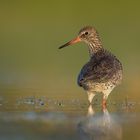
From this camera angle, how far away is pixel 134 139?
1028cm

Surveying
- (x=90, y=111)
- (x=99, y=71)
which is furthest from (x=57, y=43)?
(x=90, y=111)

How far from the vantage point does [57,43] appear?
22.5m

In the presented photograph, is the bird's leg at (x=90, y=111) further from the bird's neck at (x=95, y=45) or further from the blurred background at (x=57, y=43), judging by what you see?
the bird's neck at (x=95, y=45)

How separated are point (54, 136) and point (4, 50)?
35.8 ft

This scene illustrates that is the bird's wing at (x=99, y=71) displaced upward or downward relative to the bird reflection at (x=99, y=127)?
upward

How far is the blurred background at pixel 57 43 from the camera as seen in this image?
1595cm

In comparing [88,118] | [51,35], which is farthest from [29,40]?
[88,118]

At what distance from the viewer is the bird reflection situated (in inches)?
414

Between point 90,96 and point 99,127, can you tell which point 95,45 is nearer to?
point 90,96

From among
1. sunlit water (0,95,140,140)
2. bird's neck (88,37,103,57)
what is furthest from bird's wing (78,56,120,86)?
bird's neck (88,37,103,57)

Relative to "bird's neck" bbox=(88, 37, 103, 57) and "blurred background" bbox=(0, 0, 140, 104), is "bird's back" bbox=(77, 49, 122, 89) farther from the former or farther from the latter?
"bird's neck" bbox=(88, 37, 103, 57)

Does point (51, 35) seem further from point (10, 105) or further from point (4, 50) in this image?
point (10, 105)

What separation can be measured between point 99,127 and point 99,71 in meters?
2.55

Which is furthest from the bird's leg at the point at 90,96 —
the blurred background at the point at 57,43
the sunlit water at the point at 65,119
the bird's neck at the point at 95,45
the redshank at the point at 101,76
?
the bird's neck at the point at 95,45
